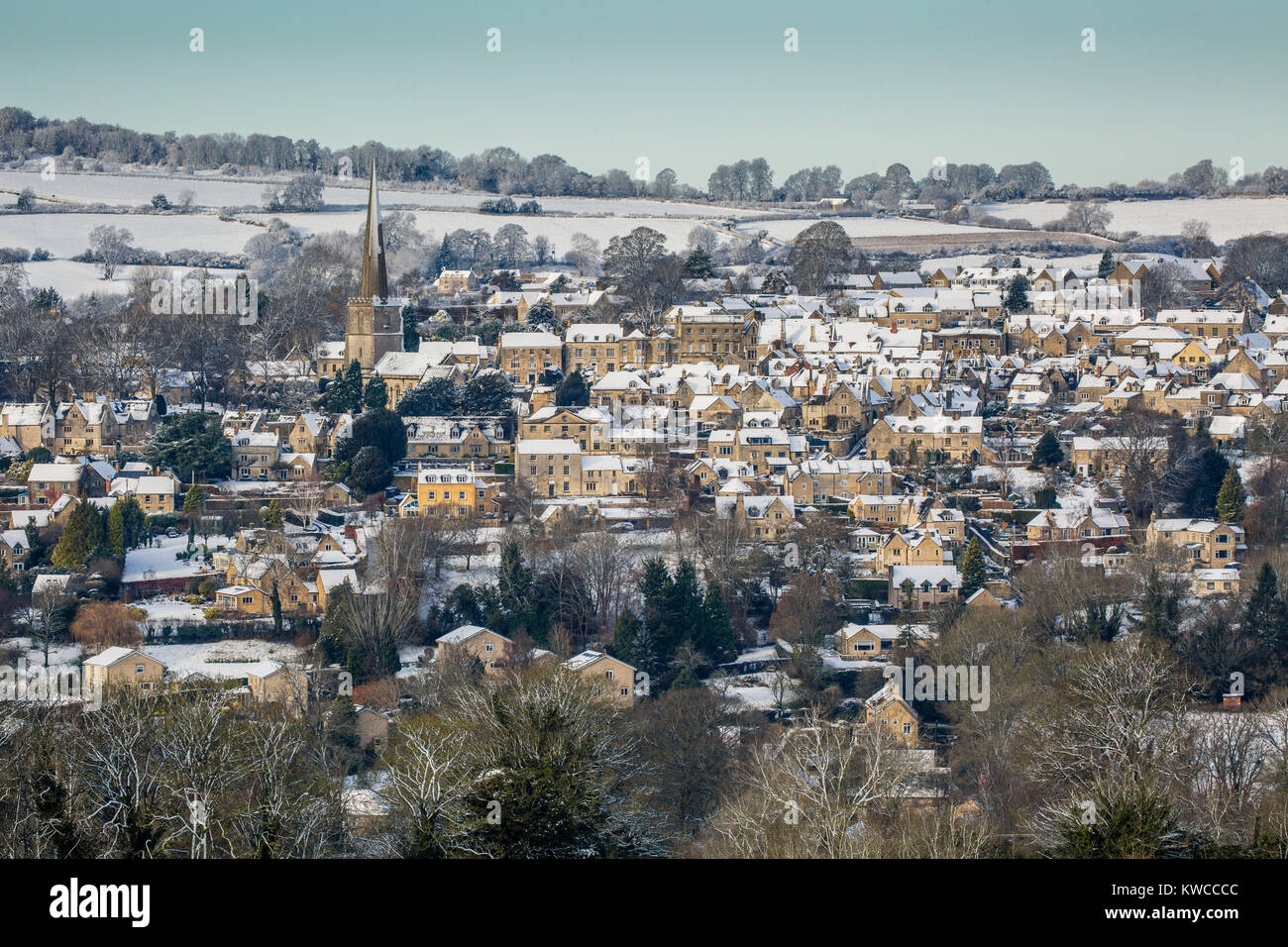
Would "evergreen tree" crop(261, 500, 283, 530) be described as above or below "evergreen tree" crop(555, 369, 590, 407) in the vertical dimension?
below

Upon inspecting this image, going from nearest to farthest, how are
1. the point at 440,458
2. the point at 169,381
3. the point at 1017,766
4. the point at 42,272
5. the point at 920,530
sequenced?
the point at 1017,766, the point at 920,530, the point at 440,458, the point at 169,381, the point at 42,272

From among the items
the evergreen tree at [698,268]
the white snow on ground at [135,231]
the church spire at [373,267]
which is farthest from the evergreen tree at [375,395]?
the white snow on ground at [135,231]

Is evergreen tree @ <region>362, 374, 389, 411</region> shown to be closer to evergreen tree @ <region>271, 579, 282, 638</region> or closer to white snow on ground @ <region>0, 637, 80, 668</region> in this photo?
evergreen tree @ <region>271, 579, 282, 638</region>

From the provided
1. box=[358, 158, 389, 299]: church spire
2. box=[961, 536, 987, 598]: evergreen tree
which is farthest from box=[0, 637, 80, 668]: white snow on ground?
box=[358, 158, 389, 299]: church spire

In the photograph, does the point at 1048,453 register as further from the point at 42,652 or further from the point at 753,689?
the point at 42,652

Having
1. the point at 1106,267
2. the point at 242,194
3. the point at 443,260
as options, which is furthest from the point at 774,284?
the point at 242,194

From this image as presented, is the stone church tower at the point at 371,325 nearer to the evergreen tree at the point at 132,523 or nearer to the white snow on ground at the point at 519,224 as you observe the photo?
the evergreen tree at the point at 132,523
